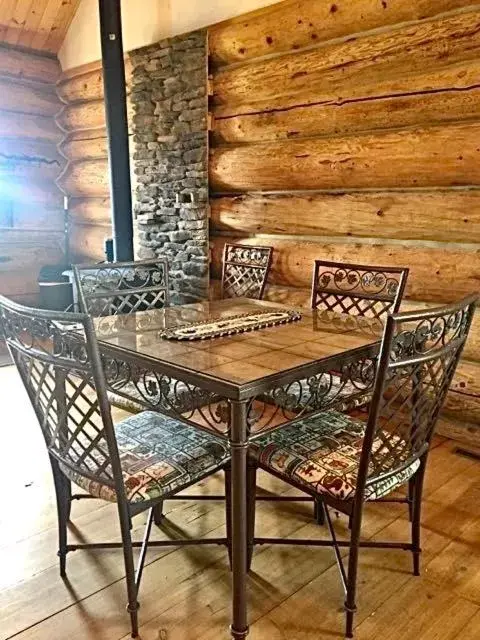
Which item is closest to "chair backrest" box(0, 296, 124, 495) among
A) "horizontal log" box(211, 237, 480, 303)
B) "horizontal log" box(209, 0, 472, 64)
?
"horizontal log" box(211, 237, 480, 303)

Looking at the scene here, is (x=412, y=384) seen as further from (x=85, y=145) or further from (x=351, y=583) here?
(x=85, y=145)

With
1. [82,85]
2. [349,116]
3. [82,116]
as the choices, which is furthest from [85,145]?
[349,116]

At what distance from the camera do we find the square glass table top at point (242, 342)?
1554 mm

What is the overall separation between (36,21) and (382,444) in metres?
5.28

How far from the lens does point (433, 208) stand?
116 inches

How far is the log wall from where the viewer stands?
5.36m

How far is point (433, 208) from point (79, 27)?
161 inches

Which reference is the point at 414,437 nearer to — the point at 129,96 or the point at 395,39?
the point at 395,39

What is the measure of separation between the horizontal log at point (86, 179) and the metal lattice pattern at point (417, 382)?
14.5 ft

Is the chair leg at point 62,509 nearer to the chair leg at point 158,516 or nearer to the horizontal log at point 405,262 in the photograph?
the chair leg at point 158,516

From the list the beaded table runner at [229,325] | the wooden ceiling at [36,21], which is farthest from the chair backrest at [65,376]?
the wooden ceiling at [36,21]

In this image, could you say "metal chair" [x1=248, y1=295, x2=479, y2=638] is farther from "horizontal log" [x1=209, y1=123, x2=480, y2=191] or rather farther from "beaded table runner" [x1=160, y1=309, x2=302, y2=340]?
"horizontal log" [x1=209, y1=123, x2=480, y2=191]

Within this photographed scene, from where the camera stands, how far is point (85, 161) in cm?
565

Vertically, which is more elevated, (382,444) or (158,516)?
(382,444)
